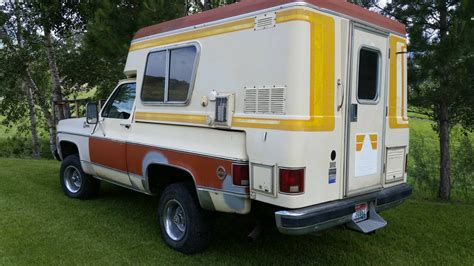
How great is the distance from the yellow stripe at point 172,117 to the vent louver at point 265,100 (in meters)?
0.58

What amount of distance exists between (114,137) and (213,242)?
1.84 meters

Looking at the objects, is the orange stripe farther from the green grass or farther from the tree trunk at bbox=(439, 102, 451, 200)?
the tree trunk at bbox=(439, 102, 451, 200)

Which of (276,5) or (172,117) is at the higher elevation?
(276,5)

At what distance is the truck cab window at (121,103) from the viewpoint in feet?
17.7

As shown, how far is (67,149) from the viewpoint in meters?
6.85

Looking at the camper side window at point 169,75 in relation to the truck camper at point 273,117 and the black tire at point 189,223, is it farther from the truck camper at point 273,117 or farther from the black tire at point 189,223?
the black tire at point 189,223

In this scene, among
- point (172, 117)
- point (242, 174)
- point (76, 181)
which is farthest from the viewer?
point (76, 181)

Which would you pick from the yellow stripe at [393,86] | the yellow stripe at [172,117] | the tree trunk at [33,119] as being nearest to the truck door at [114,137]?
the yellow stripe at [172,117]

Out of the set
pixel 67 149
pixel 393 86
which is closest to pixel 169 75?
pixel 393 86

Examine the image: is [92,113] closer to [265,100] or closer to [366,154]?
[265,100]

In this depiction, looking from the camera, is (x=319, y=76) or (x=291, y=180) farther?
(x=319, y=76)

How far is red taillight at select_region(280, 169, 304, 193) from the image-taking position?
136 inches

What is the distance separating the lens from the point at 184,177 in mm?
4738

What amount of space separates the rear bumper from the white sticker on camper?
0.23 m
